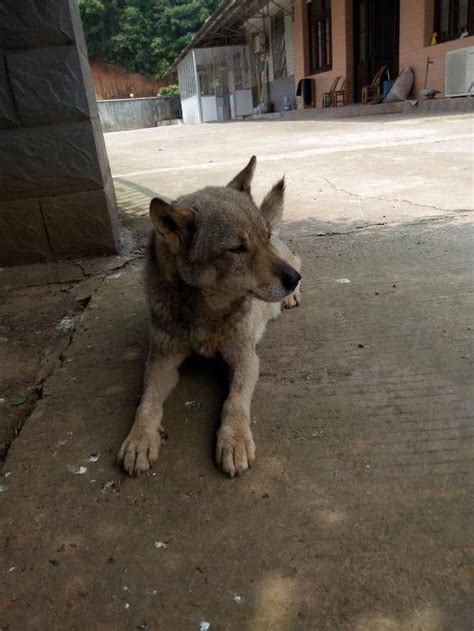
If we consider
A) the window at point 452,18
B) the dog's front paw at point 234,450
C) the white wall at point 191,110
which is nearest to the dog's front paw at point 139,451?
the dog's front paw at point 234,450

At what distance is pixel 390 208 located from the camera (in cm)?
520

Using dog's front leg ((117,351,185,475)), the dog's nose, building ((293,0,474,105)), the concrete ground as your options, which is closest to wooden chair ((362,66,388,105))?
building ((293,0,474,105))

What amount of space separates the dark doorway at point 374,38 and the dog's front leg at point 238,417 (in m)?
19.2

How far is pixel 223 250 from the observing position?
2318 millimetres

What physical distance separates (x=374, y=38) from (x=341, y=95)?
226 centimetres

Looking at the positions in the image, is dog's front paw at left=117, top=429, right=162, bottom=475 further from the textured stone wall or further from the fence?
the fence

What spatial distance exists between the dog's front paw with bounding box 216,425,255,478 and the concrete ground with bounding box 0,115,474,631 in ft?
0.16

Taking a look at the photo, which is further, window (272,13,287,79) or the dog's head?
window (272,13,287,79)

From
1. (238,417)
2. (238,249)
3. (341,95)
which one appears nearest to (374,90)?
(341,95)

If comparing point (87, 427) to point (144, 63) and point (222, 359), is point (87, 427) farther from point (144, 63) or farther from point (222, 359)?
point (144, 63)

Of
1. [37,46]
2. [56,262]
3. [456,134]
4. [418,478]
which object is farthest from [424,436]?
[456,134]

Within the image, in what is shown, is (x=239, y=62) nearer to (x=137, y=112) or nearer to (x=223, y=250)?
(x=137, y=112)

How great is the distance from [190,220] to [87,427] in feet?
3.48

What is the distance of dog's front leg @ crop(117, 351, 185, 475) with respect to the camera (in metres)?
2.00
